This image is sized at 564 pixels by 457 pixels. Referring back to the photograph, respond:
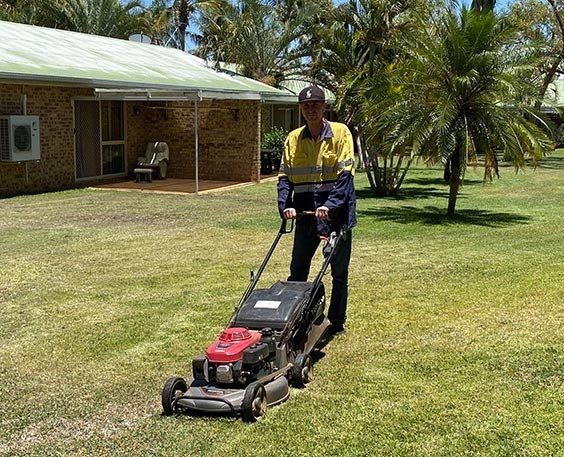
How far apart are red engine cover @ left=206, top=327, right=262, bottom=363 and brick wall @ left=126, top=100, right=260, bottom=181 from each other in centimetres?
1519

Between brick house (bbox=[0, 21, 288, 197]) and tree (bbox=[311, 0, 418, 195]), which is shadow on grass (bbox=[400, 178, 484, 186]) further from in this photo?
brick house (bbox=[0, 21, 288, 197])

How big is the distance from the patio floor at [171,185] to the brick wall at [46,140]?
38.9 inches

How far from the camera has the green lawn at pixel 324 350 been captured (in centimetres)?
399

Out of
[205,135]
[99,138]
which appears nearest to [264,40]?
[205,135]

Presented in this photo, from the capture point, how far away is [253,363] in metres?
4.23

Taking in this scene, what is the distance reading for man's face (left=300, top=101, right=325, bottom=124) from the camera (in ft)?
16.7

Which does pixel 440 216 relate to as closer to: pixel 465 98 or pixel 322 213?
pixel 465 98

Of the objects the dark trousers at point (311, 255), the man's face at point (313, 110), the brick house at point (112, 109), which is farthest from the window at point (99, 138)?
the man's face at point (313, 110)

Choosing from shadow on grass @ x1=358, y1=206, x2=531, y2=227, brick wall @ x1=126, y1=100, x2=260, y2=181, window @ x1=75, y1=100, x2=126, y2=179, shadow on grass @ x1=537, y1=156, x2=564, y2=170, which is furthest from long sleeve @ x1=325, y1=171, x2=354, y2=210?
shadow on grass @ x1=537, y1=156, x2=564, y2=170

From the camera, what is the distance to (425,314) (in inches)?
251

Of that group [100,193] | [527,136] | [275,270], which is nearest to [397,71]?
[527,136]

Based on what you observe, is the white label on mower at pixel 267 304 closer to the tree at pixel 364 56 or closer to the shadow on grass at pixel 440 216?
the shadow on grass at pixel 440 216

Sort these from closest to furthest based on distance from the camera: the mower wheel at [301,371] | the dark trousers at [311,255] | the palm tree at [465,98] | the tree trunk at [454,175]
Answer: the mower wheel at [301,371] → the dark trousers at [311,255] → the palm tree at [465,98] → the tree trunk at [454,175]

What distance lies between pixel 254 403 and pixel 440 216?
941cm
